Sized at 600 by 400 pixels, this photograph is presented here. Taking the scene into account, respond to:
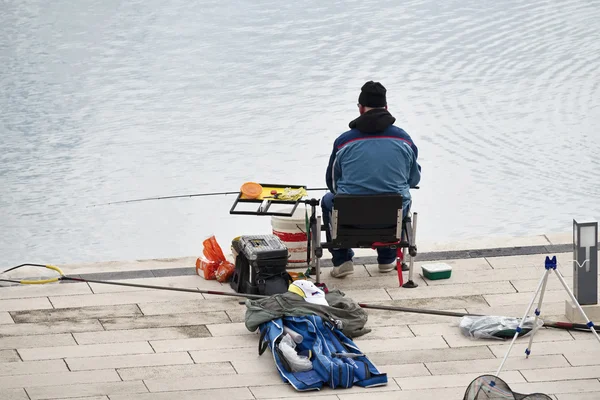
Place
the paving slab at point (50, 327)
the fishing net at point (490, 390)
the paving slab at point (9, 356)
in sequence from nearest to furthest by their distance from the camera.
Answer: the fishing net at point (490, 390), the paving slab at point (9, 356), the paving slab at point (50, 327)

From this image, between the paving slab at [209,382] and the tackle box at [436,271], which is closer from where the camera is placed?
the paving slab at [209,382]

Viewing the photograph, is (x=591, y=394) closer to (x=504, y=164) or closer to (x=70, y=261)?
(x=70, y=261)

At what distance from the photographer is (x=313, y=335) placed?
19.5 ft

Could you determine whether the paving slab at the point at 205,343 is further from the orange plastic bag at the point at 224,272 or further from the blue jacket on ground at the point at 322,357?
the orange plastic bag at the point at 224,272

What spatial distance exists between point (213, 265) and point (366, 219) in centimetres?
95

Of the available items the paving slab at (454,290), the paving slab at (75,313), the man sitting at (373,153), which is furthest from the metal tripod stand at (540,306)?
the paving slab at (75,313)

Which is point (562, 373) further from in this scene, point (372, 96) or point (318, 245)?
point (372, 96)

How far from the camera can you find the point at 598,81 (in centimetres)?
1155

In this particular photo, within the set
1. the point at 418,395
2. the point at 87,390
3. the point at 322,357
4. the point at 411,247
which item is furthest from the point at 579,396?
the point at 87,390

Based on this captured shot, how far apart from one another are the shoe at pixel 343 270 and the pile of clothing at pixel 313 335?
57 centimetres

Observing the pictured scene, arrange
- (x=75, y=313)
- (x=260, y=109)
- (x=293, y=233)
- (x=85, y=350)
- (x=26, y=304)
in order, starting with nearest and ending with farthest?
(x=85, y=350), (x=75, y=313), (x=26, y=304), (x=293, y=233), (x=260, y=109)

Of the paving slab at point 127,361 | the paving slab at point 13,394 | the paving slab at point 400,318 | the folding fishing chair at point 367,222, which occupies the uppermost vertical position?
the folding fishing chair at point 367,222

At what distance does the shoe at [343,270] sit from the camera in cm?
707

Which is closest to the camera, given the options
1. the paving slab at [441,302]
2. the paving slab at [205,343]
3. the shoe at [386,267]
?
the paving slab at [205,343]
